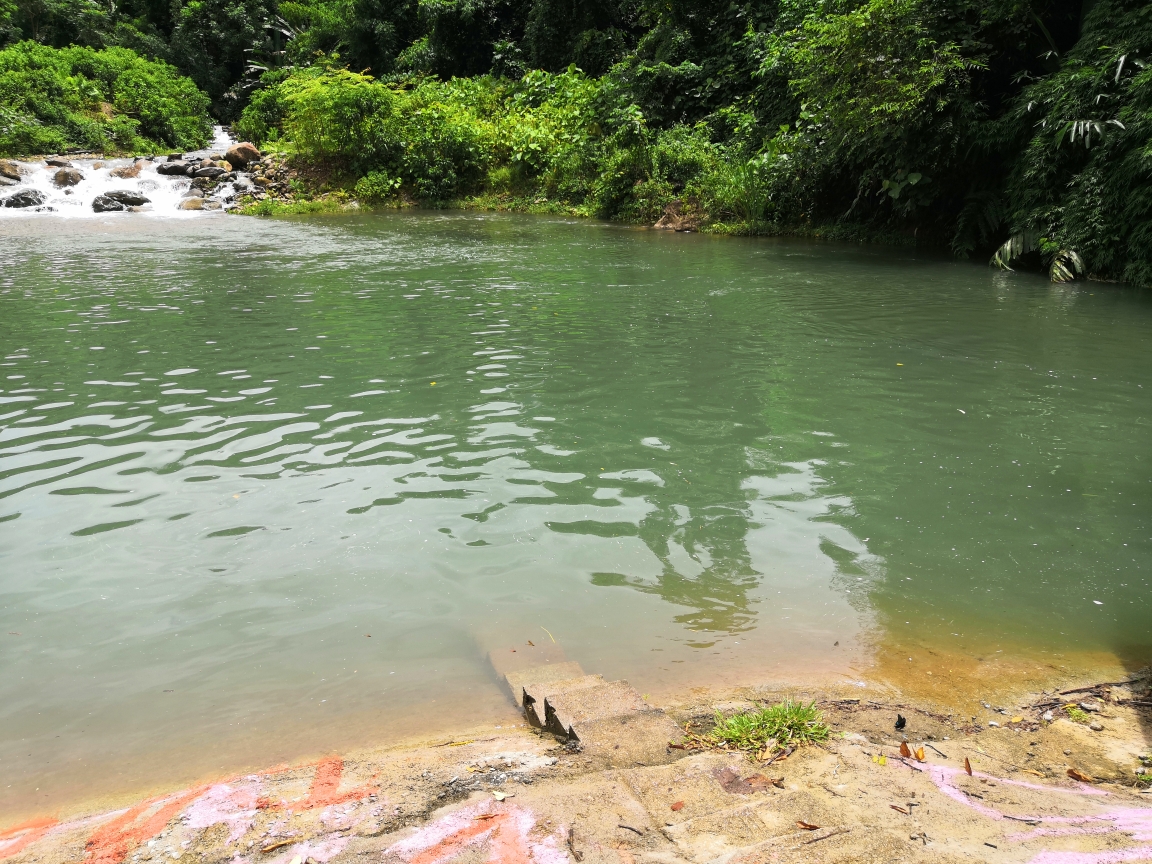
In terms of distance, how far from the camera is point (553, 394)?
655cm

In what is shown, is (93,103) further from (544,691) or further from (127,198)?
(544,691)

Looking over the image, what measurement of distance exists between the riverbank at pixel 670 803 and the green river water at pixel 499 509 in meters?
0.41

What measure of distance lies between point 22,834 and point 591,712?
1772 mm

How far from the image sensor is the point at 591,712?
2.74 metres

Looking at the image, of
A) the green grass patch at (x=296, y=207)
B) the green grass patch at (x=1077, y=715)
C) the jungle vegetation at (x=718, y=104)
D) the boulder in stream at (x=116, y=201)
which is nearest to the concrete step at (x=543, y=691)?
the green grass patch at (x=1077, y=715)

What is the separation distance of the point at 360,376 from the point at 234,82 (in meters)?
38.3

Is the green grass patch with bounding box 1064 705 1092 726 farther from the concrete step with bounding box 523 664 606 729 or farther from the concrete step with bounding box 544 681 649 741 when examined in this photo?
the concrete step with bounding box 523 664 606 729

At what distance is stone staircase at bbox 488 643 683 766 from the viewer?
2.56 metres

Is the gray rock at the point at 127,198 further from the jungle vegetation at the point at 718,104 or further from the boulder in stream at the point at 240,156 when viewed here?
the jungle vegetation at the point at 718,104

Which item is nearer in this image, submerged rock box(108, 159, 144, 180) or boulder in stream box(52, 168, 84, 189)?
boulder in stream box(52, 168, 84, 189)

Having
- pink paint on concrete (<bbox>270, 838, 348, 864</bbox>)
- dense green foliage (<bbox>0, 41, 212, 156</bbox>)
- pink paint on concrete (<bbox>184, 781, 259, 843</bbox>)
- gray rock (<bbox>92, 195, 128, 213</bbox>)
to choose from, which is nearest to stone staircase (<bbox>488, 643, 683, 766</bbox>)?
pink paint on concrete (<bbox>270, 838, 348, 864</bbox>)

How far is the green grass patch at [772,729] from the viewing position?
257 centimetres

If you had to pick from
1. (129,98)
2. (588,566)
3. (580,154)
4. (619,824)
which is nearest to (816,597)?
(588,566)

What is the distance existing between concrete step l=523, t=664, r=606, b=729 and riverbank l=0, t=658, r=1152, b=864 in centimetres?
12
